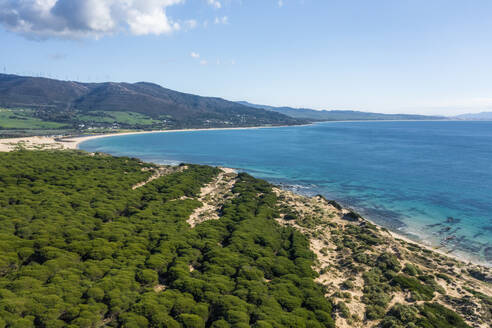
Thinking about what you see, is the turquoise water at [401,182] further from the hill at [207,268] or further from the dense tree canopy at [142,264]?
the dense tree canopy at [142,264]

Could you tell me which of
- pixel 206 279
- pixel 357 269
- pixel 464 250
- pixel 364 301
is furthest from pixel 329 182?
pixel 206 279

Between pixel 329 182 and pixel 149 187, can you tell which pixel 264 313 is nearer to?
pixel 149 187


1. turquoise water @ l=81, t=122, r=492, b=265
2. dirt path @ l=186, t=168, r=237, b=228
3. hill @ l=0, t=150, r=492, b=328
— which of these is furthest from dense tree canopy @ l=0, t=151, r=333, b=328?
turquoise water @ l=81, t=122, r=492, b=265

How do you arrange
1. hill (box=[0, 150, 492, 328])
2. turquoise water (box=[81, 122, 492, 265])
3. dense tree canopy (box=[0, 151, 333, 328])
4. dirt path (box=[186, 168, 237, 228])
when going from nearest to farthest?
dense tree canopy (box=[0, 151, 333, 328])
hill (box=[0, 150, 492, 328])
dirt path (box=[186, 168, 237, 228])
turquoise water (box=[81, 122, 492, 265])

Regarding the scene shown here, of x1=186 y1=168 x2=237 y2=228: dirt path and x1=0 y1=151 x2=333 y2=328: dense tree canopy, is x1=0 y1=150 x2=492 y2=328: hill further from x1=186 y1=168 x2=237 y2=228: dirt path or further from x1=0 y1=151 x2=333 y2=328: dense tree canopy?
x1=186 y1=168 x2=237 y2=228: dirt path

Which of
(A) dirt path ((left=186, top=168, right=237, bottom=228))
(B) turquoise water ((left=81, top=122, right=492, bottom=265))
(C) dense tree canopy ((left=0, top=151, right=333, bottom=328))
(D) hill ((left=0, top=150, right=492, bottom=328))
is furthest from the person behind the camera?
(B) turquoise water ((left=81, top=122, right=492, bottom=265))

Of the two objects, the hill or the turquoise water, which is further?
the turquoise water

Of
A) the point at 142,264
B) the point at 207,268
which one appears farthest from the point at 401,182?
the point at 142,264
